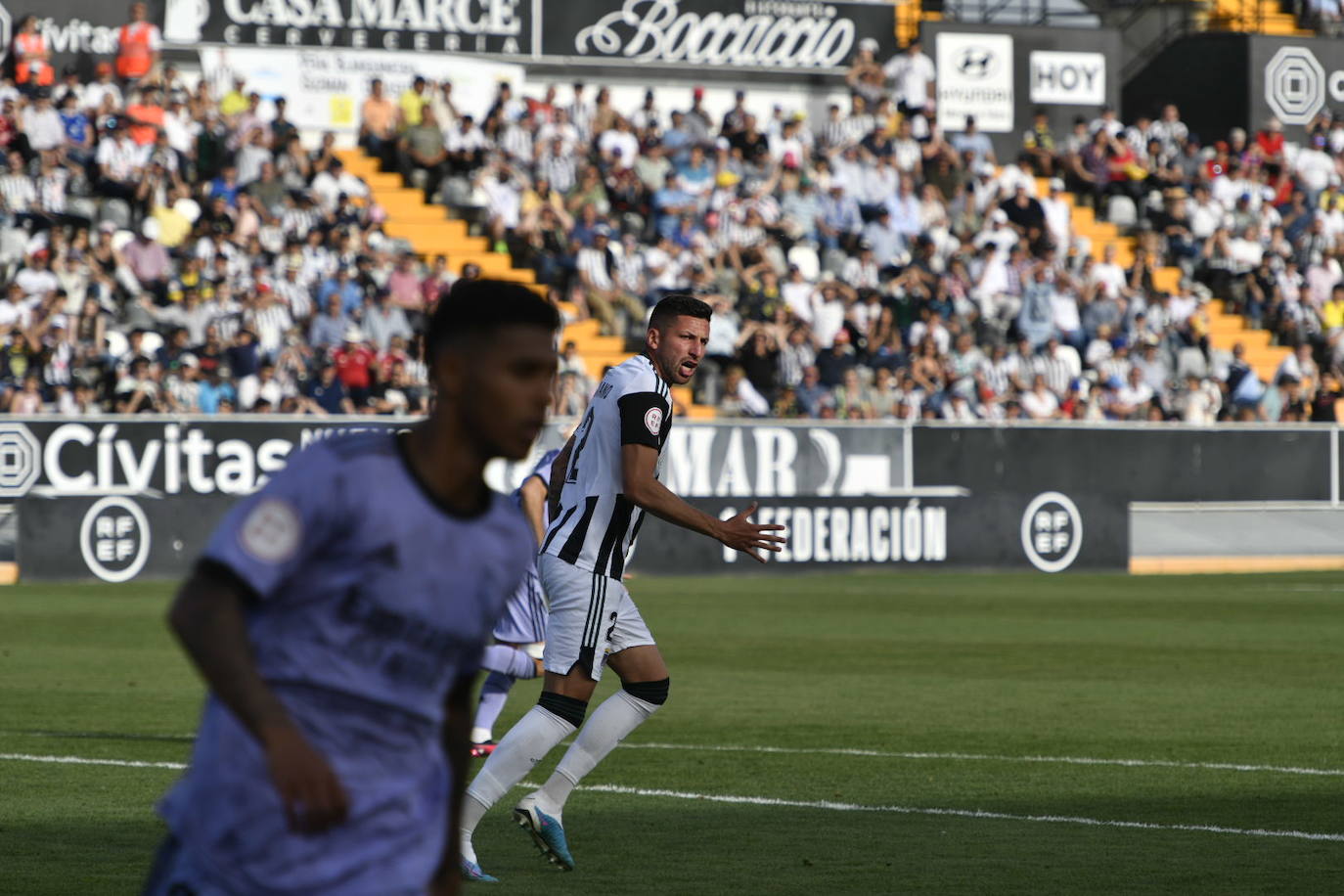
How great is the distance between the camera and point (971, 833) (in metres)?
9.29

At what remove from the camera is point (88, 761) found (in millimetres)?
11492

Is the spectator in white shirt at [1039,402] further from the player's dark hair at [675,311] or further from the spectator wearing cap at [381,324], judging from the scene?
the player's dark hair at [675,311]

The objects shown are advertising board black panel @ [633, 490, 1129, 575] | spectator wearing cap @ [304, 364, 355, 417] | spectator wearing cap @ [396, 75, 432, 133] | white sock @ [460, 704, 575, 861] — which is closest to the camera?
white sock @ [460, 704, 575, 861]

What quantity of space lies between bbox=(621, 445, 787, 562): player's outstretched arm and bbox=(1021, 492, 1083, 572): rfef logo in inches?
819

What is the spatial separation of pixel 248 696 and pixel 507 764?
470cm

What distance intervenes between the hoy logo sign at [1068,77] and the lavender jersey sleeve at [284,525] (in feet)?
126

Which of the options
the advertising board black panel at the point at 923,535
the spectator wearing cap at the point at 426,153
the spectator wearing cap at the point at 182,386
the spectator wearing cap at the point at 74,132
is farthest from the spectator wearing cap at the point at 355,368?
the spectator wearing cap at the point at 426,153

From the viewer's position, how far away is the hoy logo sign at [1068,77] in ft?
135

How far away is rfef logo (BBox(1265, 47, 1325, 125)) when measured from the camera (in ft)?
142

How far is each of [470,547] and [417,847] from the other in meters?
0.52

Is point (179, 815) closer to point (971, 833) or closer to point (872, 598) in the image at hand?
point (971, 833)

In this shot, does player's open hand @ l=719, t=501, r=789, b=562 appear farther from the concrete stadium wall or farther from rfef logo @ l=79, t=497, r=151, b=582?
rfef logo @ l=79, t=497, r=151, b=582

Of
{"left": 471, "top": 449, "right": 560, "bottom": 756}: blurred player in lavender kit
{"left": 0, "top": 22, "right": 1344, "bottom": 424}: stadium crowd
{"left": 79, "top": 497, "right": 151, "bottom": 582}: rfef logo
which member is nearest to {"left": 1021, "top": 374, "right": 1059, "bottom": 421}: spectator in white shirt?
{"left": 0, "top": 22, "right": 1344, "bottom": 424}: stadium crowd

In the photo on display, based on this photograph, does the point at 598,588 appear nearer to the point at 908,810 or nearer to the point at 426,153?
the point at 908,810
